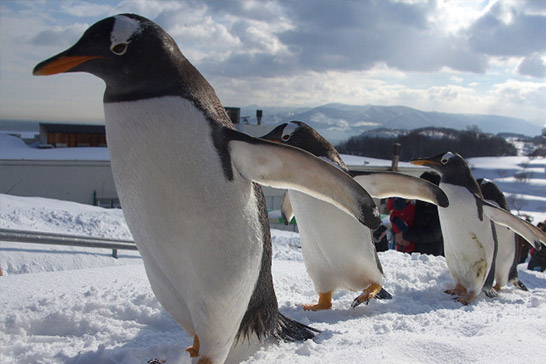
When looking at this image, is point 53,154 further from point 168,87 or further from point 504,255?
point 168,87

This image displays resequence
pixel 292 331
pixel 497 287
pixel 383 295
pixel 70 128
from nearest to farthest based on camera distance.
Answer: pixel 292 331 → pixel 383 295 → pixel 497 287 → pixel 70 128

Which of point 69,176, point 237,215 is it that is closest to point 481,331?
point 237,215

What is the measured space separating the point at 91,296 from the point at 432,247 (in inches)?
158

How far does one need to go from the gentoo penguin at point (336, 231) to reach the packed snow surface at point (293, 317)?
0.58 feet

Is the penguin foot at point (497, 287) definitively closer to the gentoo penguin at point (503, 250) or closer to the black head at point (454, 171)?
the gentoo penguin at point (503, 250)

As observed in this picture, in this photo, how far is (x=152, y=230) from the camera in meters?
1.55

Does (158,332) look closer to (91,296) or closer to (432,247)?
(91,296)

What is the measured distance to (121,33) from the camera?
1.44m

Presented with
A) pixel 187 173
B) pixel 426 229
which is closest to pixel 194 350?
pixel 187 173

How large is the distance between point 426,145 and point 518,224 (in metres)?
46.1

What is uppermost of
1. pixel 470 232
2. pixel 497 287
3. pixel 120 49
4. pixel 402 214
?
pixel 120 49

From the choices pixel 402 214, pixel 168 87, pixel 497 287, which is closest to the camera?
pixel 168 87

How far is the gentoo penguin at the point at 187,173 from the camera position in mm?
1479

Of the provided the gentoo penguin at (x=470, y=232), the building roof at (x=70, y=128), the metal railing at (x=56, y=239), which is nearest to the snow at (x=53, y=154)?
the building roof at (x=70, y=128)
